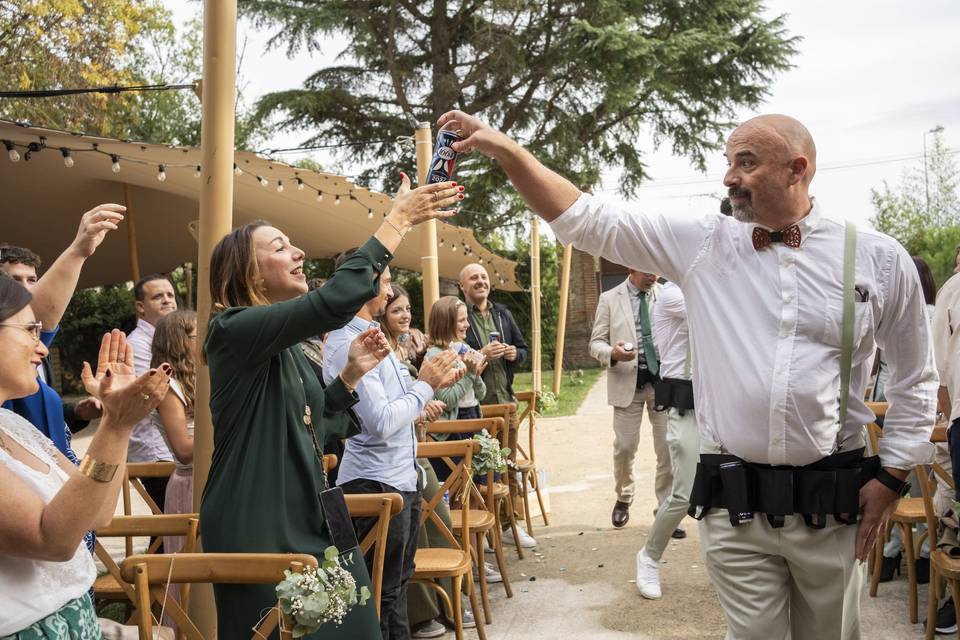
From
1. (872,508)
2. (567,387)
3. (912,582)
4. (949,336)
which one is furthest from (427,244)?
(567,387)

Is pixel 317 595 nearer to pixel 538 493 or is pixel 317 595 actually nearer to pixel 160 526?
pixel 160 526

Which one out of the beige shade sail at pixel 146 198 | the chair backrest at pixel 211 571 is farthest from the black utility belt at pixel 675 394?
the beige shade sail at pixel 146 198

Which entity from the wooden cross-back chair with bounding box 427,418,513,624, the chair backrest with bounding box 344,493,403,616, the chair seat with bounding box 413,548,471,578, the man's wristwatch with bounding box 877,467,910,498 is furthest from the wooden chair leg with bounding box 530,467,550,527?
the man's wristwatch with bounding box 877,467,910,498

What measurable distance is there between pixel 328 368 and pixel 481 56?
64.8 feet

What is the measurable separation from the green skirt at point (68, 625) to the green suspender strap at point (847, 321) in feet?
6.60

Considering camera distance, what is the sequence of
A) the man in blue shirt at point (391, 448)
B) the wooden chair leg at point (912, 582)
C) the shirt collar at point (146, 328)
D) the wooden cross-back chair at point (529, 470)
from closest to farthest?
1. the man in blue shirt at point (391, 448)
2. the wooden chair leg at point (912, 582)
3. the shirt collar at point (146, 328)
4. the wooden cross-back chair at point (529, 470)

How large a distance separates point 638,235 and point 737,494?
30.8 inches

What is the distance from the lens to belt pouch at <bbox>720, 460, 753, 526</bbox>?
2574 mm

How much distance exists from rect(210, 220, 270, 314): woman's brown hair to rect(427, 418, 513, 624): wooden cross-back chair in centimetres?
266

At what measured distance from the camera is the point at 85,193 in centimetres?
961

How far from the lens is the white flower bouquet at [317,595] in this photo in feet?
7.40

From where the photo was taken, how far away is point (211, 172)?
335cm

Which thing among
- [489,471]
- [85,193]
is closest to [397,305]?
[489,471]

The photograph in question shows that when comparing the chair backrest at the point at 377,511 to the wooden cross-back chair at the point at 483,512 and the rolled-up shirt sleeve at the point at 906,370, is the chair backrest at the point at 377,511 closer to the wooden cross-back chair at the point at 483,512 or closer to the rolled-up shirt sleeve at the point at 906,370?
the rolled-up shirt sleeve at the point at 906,370
